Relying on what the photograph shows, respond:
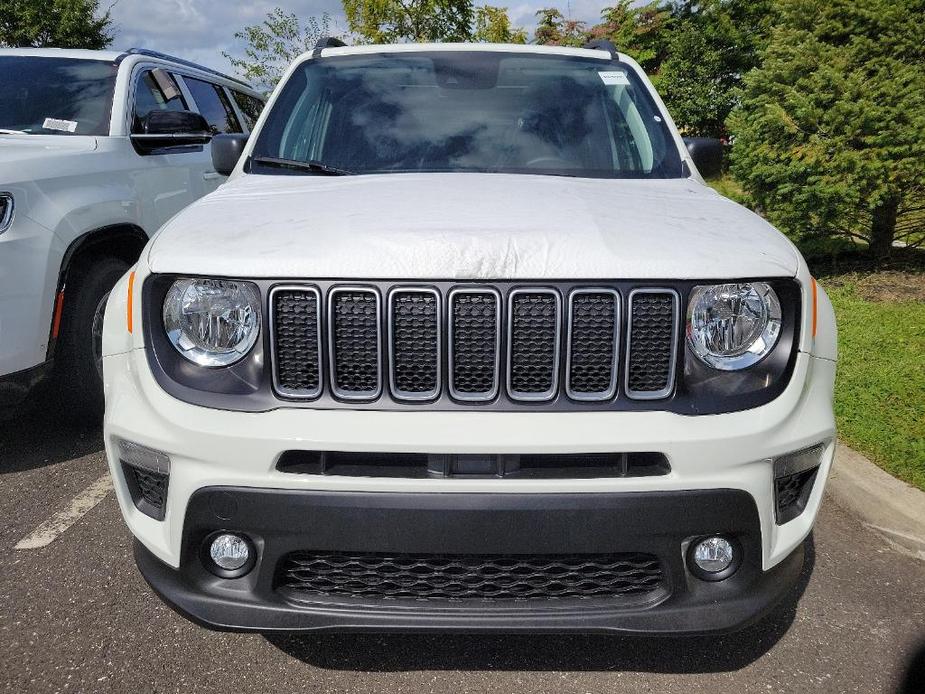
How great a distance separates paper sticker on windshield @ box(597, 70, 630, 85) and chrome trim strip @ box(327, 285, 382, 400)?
1984mm

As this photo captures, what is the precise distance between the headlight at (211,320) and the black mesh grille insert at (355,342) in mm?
206

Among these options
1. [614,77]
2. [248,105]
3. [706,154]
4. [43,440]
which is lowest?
[43,440]

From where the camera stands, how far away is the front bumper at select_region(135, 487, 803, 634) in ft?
5.70

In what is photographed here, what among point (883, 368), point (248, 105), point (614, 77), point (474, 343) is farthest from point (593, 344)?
point (248, 105)

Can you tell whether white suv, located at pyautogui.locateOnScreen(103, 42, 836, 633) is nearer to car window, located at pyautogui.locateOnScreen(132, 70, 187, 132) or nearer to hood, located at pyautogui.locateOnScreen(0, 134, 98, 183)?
hood, located at pyautogui.locateOnScreen(0, 134, 98, 183)

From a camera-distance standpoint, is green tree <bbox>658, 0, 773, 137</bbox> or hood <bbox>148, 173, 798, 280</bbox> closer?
hood <bbox>148, 173, 798, 280</bbox>

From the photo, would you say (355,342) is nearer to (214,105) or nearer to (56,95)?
(56,95)

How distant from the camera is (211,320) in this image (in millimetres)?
1850

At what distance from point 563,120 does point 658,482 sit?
→ 182 cm

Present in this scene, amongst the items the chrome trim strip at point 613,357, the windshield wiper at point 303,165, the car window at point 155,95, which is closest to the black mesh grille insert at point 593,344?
the chrome trim strip at point 613,357

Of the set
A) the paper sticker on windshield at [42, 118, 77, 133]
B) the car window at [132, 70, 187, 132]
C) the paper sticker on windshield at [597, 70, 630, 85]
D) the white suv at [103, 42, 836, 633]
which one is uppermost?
the paper sticker on windshield at [597, 70, 630, 85]

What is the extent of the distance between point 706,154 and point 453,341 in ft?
5.96

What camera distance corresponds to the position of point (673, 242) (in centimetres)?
188

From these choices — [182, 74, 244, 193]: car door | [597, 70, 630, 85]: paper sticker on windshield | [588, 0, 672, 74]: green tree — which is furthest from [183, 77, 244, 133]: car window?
[588, 0, 672, 74]: green tree
